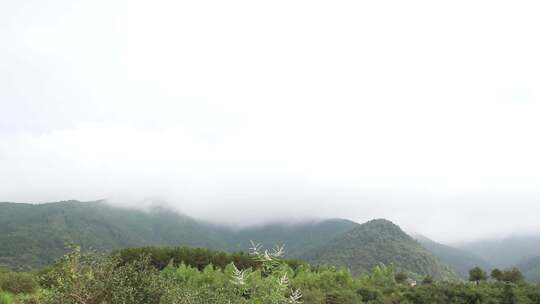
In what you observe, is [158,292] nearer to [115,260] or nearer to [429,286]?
[115,260]

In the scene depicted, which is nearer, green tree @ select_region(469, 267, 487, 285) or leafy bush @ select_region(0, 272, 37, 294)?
leafy bush @ select_region(0, 272, 37, 294)

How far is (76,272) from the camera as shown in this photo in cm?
635

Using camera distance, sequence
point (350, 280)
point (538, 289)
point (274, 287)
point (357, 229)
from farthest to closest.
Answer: point (357, 229) → point (350, 280) → point (538, 289) → point (274, 287)

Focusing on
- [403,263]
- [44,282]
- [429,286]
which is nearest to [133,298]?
[44,282]

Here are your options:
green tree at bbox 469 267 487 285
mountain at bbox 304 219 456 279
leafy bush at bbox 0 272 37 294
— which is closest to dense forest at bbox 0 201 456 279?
mountain at bbox 304 219 456 279

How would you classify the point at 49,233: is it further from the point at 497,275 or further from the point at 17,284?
the point at 17,284

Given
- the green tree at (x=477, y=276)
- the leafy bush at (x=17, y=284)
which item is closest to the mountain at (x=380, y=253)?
the green tree at (x=477, y=276)

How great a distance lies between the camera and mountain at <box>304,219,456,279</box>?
9481 cm

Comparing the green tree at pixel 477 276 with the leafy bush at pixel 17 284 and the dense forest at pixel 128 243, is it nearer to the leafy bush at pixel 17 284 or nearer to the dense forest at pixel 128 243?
the leafy bush at pixel 17 284

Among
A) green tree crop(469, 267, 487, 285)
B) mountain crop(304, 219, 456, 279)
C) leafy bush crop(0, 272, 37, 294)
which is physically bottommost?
mountain crop(304, 219, 456, 279)

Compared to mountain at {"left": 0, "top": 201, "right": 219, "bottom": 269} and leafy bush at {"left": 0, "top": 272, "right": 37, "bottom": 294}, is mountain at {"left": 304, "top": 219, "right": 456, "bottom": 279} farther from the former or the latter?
leafy bush at {"left": 0, "top": 272, "right": 37, "bottom": 294}

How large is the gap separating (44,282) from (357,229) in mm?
123792

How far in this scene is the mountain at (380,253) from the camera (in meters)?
94.8

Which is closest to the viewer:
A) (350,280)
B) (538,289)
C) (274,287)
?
(274,287)
